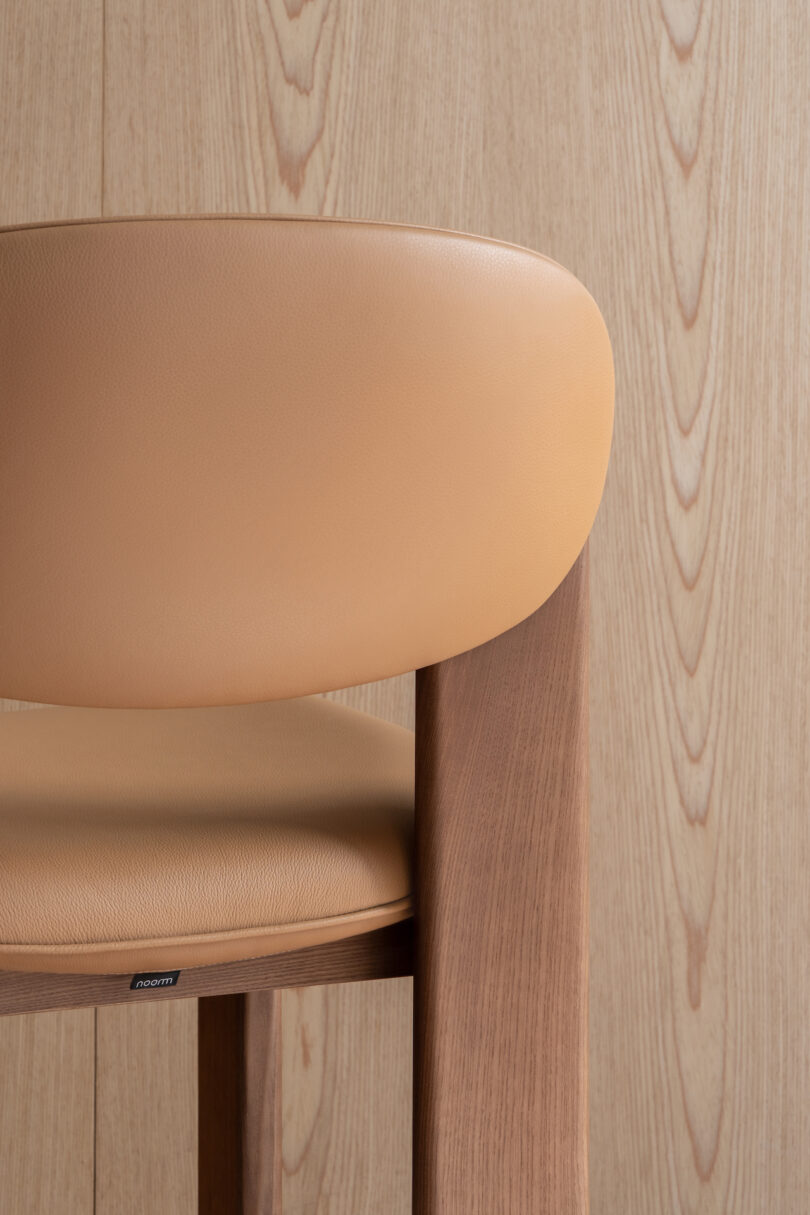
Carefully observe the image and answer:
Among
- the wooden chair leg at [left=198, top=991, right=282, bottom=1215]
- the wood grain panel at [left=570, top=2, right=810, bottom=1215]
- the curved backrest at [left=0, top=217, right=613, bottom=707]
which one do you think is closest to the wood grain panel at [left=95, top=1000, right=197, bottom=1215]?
the wooden chair leg at [left=198, top=991, right=282, bottom=1215]

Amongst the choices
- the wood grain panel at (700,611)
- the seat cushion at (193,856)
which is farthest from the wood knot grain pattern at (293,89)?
the seat cushion at (193,856)

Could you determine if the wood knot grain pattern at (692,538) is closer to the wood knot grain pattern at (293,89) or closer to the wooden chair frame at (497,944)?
the wood knot grain pattern at (293,89)

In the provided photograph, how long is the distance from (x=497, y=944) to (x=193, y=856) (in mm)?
133

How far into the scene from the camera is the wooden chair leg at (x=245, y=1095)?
777 mm

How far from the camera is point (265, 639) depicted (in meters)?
0.38

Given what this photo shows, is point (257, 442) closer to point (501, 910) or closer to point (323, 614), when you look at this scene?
point (323, 614)

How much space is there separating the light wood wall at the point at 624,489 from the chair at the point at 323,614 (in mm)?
600

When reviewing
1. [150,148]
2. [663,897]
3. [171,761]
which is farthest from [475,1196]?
[150,148]

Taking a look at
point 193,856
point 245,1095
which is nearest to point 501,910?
point 193,856

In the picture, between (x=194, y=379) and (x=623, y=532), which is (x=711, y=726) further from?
(x=194, y=379)

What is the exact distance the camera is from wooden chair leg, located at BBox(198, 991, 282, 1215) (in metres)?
0.78

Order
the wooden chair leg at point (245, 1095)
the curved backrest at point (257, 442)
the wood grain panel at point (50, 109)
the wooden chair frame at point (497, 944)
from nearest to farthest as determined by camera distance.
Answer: the curved backrest at point (257, 442) → the wooden chair frame at point (497, 944) → the wooden chair leg at point (245, 1095) → the wood grain panel at point (50, 109)

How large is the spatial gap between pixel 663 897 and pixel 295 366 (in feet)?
2.92

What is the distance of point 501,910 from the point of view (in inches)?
18.1
